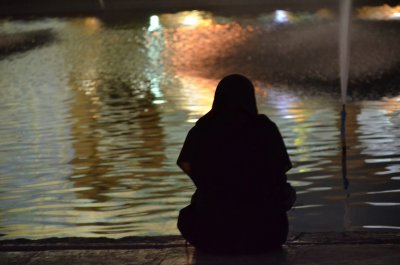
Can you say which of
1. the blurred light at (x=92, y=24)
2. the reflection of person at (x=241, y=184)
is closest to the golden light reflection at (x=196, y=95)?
the reflection of person at (x=241, y=184)

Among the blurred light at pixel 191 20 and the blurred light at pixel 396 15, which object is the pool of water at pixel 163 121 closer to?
the blurred light at pixel 396 15

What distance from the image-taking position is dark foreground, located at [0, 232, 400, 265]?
17.0 feet

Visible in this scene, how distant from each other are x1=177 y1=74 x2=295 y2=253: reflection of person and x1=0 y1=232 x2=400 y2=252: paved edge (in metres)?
0.30

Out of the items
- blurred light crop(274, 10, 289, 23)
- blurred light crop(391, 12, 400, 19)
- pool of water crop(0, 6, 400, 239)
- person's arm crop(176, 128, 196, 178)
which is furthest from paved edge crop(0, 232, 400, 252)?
blurred light crop(391, 12, 400, 19)

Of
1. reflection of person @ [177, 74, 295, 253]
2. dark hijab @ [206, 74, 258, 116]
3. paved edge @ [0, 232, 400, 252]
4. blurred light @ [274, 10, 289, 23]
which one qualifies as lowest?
blurred light @ [274, 10, 289, 23]

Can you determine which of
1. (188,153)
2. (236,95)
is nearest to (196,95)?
(188,153)

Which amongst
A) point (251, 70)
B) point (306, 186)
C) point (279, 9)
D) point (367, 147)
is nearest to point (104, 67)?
point (251, 70)

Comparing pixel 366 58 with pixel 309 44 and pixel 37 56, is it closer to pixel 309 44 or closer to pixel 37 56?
pixel 309 44

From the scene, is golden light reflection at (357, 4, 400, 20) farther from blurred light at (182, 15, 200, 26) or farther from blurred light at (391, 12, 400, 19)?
blurred light at (182, 15, 200, 26)

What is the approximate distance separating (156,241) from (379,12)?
25289 millimetres

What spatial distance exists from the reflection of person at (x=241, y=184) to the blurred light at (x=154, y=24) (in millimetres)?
21443

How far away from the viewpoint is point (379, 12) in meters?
29.9

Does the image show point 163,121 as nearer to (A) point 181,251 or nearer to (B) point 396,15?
(A) point 181,251

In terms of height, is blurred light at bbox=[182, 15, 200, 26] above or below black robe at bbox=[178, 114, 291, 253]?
below
